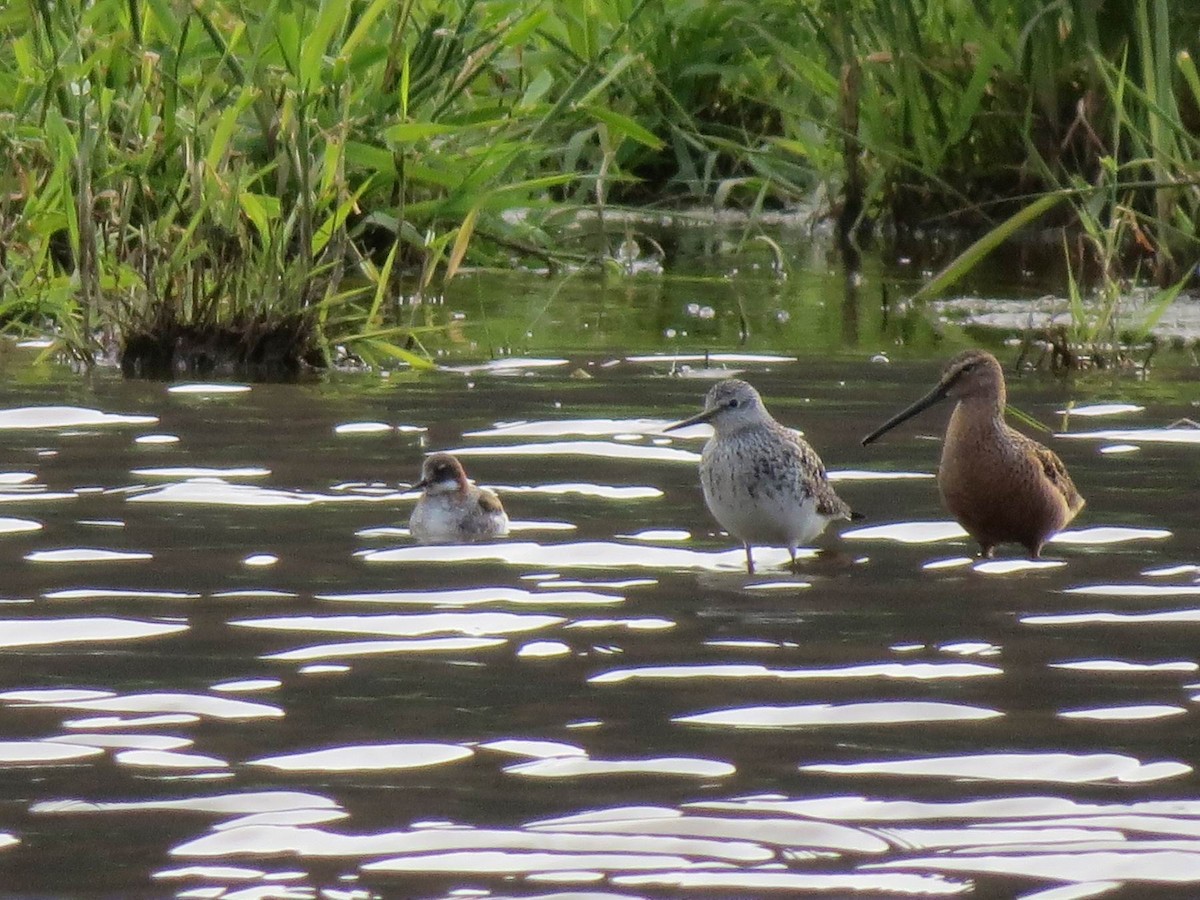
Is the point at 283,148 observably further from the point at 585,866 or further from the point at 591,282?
the point at 585,866

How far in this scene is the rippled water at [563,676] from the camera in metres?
3.82

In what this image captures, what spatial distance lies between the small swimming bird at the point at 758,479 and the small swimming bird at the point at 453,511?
0.61 metres

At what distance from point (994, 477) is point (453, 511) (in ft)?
4.97

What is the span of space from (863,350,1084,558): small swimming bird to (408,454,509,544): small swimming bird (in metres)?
1.30

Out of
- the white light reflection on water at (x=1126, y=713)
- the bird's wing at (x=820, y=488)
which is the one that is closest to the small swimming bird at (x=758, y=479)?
the bird's wing at (x=820, y=488)

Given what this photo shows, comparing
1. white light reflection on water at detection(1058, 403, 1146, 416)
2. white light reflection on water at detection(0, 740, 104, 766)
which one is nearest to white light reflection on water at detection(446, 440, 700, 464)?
white light reflection on water at detection(1058, 403, 1146, 416)

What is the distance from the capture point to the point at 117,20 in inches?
422

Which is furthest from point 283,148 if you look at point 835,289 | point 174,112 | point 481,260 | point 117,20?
point 835,289

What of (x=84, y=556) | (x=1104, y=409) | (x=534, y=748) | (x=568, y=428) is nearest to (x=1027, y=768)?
(x=534, y=748)

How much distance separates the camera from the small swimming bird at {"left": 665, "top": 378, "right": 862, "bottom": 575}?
6.42 m

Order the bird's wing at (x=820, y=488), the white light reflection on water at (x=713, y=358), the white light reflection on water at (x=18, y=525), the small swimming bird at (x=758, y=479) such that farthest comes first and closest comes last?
1. the white light reflection on water at (x=713, y=358)
2. the bird's wing at (x=820, y=488)
3. the small swimming bird at (x=758, y=479)
4. the white light reflection on water at (x=18, y=525)

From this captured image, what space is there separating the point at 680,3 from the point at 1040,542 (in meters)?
9.27

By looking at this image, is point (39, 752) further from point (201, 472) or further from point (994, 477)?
point (994, 477)

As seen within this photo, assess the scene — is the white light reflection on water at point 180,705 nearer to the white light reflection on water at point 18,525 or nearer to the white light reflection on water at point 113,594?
the white light reflection on water at point 113,594
